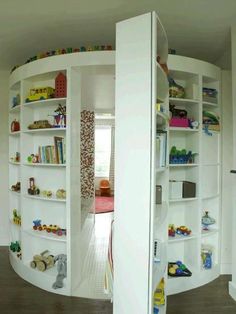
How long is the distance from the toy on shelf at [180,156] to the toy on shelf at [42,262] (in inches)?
62.7

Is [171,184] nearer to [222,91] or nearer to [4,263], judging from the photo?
[222,91]

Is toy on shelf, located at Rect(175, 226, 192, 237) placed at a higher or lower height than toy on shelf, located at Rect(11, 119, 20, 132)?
lower

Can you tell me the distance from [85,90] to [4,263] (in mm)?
2718

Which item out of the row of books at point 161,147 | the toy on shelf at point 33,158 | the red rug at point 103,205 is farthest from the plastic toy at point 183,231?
the red rug at point 103,205

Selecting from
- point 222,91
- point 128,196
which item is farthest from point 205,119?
point 128,196

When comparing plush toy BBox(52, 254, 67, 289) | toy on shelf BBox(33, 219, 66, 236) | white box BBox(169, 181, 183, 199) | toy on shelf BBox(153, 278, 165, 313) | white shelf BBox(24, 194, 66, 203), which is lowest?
plush toy BBox(52, 254, 67, 289)

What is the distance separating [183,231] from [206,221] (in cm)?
32

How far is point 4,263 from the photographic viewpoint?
313 centimetres

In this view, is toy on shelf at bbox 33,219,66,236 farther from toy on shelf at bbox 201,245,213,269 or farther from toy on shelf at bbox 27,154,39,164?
toy on shelf at bbox 201,245,213,269

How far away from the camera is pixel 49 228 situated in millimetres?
2773

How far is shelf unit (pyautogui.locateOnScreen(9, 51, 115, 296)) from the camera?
2.44 meters

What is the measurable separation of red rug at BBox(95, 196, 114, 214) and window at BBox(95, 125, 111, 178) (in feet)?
3.25

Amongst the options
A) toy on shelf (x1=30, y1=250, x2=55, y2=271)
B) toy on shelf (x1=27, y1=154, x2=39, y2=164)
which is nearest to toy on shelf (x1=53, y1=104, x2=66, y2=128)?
toy on shelf (x1=27, y1=154, x2=39, y2=164)

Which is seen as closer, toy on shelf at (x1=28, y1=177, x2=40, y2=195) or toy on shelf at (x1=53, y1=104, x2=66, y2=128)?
toy on shelf at (x1=53, y1=104, x2=66, y2=128)
